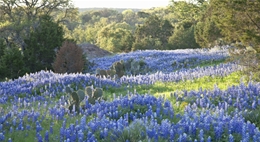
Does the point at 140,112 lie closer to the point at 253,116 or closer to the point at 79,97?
the point at 79,97

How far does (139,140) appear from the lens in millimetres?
4621

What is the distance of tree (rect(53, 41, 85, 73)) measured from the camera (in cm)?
1617

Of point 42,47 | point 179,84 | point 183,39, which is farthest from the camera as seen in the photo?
point 183,39

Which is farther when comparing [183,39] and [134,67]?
[183,39]

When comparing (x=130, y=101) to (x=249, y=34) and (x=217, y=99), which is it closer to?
(x=217, y=99)

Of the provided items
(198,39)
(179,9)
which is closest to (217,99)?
(198,39)

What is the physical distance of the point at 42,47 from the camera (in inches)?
730

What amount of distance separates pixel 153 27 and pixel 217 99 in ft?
129

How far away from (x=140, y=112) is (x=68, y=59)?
33.5ft

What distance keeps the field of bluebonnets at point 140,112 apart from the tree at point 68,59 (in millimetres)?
3587

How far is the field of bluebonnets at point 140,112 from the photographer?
4992 millimetres

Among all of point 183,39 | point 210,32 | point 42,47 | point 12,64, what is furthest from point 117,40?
point 12,64

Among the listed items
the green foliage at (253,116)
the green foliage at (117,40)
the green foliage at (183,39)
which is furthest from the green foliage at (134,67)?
the green foliage at (117,40)

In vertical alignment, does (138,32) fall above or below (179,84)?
below
